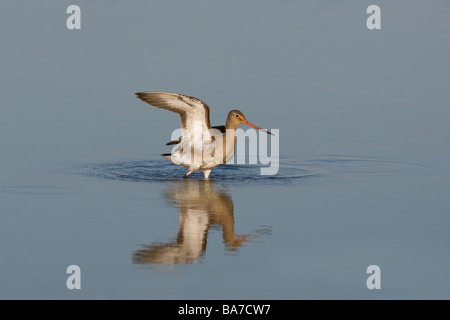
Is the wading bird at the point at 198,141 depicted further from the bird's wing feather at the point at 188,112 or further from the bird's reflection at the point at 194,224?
the bird's reflection at the point at 194,224

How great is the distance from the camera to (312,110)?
59.0 ft

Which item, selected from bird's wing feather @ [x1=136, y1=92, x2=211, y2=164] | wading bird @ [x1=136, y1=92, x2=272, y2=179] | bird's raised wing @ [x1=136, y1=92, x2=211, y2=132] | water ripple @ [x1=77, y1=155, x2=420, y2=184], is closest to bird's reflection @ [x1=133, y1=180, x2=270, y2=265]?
wading bird @ [x1=136, y1=92, x2=272, y2=179]

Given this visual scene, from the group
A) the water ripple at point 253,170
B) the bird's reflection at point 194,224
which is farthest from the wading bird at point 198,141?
the bird's reflection at point 194,224

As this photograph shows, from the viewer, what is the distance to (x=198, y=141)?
45.0ft

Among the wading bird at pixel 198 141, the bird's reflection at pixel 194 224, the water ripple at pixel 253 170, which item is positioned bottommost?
the bird's reflection at pixel 194 224

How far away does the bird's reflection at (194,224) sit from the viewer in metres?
8.81

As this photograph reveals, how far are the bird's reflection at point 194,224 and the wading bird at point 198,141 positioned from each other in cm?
44

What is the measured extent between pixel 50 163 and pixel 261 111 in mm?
5293

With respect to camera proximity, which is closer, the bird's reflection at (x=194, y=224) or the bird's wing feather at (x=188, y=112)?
the bird's reflection at (x=194, y=224)

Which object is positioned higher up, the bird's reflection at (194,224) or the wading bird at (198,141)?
the wading bird at (198,141)

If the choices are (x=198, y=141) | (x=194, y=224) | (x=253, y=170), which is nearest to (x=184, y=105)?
(x=198, y=141)

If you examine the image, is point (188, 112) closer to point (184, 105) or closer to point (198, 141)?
point (184, 105)

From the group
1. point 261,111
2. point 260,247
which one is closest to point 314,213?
point 260,247

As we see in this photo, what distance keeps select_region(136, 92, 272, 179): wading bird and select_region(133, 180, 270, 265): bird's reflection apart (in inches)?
17.3
